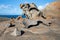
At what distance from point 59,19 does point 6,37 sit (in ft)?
4.54

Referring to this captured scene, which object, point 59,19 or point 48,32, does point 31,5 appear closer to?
point 59,19

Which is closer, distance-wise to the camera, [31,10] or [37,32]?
[37,32]

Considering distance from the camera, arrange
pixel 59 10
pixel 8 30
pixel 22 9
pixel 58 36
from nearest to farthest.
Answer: pixel 58 36, pixel 8 30, pixel 59 10, pixel 22 9

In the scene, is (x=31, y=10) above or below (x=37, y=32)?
above

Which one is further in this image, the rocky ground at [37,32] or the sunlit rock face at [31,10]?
the sunlit rock face at [31,10]

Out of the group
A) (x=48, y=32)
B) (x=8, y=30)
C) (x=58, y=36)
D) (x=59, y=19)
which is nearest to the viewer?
(x=58, y=36)

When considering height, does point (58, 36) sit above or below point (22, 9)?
below

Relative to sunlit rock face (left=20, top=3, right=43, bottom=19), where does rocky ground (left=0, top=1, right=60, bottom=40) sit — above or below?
below

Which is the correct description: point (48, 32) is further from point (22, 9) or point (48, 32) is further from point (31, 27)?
point (22, 9)

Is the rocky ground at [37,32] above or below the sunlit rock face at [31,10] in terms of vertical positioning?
below

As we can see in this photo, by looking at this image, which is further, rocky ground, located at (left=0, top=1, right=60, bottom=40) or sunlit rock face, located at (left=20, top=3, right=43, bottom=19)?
sunlit rock face, located at (left=20, top=3, right=43, bottom=19)

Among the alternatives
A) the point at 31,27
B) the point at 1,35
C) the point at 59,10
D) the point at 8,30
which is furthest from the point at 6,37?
the point at 59,10

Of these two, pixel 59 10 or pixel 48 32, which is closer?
pixel 48 32

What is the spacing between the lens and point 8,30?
3.03 m
